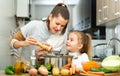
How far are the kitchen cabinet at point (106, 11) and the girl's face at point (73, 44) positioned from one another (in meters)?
0.84

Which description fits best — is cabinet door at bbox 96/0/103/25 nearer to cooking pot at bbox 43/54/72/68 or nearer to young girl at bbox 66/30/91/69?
young girl at bbox 66/30/91/69

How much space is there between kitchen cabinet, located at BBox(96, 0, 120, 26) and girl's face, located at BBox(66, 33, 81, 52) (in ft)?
2.76

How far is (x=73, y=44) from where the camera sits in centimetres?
135

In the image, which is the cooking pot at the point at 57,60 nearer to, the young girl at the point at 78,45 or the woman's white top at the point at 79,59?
the woman's white top at the point at 79,59

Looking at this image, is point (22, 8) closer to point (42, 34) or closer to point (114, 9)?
point (42, 34)

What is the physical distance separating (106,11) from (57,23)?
1.17 meters

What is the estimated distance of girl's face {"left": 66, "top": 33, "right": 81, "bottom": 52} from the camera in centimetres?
135

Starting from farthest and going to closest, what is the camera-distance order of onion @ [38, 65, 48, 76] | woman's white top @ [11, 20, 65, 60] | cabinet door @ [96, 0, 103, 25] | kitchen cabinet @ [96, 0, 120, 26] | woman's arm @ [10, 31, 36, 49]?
1. cabinet door @ [96, 0, 103, 25]
2. kitchen cabinet @ [96, 0, 120, 26]
3. woman's white top @ [11, 20, 65, 60]
4. woman's arm @ [10, 31, 36, 49]
5. onion @ [38, 65, 48, 76]

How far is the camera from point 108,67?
107cm

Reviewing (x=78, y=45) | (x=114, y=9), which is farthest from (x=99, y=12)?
(x=78, y=45)

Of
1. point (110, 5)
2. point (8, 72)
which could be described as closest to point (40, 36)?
point (8, 72)

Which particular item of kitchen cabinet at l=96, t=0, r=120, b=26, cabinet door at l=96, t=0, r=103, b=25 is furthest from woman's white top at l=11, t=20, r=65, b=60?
cabinet door at l=96, t=0, r=103, b=25

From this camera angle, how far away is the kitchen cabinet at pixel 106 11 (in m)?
2.17

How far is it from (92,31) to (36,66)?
1.75 m
